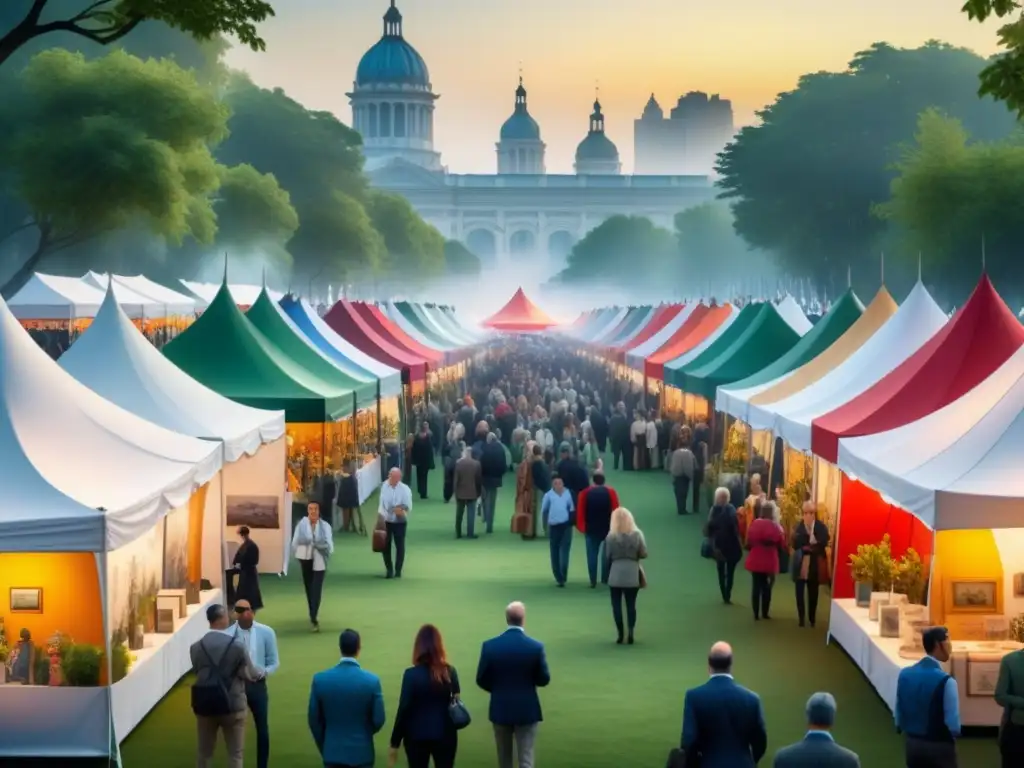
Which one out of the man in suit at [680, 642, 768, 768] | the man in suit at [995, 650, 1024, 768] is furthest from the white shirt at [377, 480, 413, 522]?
the man in suit at [680, 642, 768, 768]

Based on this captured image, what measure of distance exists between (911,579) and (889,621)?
0.68 metres

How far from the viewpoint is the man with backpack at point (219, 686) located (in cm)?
1053

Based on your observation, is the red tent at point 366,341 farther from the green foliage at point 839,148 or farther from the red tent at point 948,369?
the green foliage at point 839,148

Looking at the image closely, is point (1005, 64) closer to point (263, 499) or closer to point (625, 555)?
point (625, 555)

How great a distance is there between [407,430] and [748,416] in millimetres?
14547

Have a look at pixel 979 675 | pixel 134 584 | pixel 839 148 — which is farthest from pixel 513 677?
pixel 839 148

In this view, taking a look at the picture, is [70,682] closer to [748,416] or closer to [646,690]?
[646,690]

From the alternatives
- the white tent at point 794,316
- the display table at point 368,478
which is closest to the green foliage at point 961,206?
the white tent at point 794,316

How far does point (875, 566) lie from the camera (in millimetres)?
15641

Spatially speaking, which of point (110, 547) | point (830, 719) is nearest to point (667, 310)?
point (110, 547)

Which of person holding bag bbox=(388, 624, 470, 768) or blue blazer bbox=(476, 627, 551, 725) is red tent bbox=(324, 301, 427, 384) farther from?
person holding bag bbox=(388, 624, 470, 768)

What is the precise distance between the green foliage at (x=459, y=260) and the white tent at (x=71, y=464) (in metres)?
158

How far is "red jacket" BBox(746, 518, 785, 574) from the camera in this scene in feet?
55.8

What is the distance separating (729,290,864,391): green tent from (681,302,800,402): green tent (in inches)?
92.1
